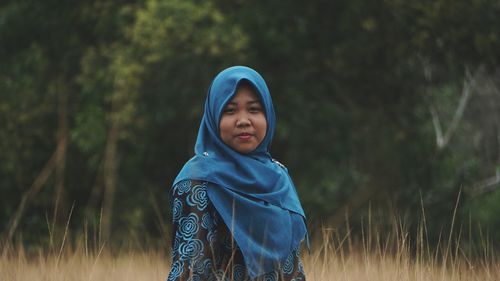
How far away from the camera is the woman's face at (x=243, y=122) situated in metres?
3.28

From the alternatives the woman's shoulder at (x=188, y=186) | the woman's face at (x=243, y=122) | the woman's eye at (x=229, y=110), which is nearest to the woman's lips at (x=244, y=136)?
the woman's face at (x=243, y=122)

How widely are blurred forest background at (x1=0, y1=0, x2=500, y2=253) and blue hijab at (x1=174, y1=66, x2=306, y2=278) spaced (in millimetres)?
6704

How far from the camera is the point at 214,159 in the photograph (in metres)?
3.25

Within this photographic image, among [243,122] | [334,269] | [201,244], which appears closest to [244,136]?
[243,122]

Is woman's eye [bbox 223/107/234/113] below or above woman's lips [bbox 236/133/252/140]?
above

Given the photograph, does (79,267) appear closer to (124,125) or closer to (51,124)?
(124,125)

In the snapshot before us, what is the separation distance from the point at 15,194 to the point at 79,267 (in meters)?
7.94

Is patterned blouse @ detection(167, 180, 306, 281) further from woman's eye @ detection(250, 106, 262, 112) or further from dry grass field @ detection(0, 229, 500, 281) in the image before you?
dry grass field @ detection(0, 229, 500, 281)

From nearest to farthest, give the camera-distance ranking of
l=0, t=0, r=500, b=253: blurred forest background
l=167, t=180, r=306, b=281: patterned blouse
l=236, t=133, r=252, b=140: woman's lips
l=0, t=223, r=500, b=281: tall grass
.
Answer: l=167, t=180, r=306, b=281: patterned blouse, l=236, t=133, r=252, b=140: woman's lips, l=0, t=223, r=500, b=281: tall grass, l=0, t=0, r=500, b=253: blurred forest background

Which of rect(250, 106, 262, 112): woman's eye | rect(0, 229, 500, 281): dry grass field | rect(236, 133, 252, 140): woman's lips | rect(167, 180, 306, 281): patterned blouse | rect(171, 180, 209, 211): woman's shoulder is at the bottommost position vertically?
rect(0, 229, 500, 281): dry grass field

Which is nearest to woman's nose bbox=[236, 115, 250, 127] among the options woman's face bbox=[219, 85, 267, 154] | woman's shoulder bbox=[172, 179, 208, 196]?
woman's face bbox=[219, 85, 267, 154]

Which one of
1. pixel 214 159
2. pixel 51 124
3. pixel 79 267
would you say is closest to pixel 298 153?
pixel 51 124

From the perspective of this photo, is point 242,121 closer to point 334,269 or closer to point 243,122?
point 243,122

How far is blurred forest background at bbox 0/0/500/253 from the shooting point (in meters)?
10.4
